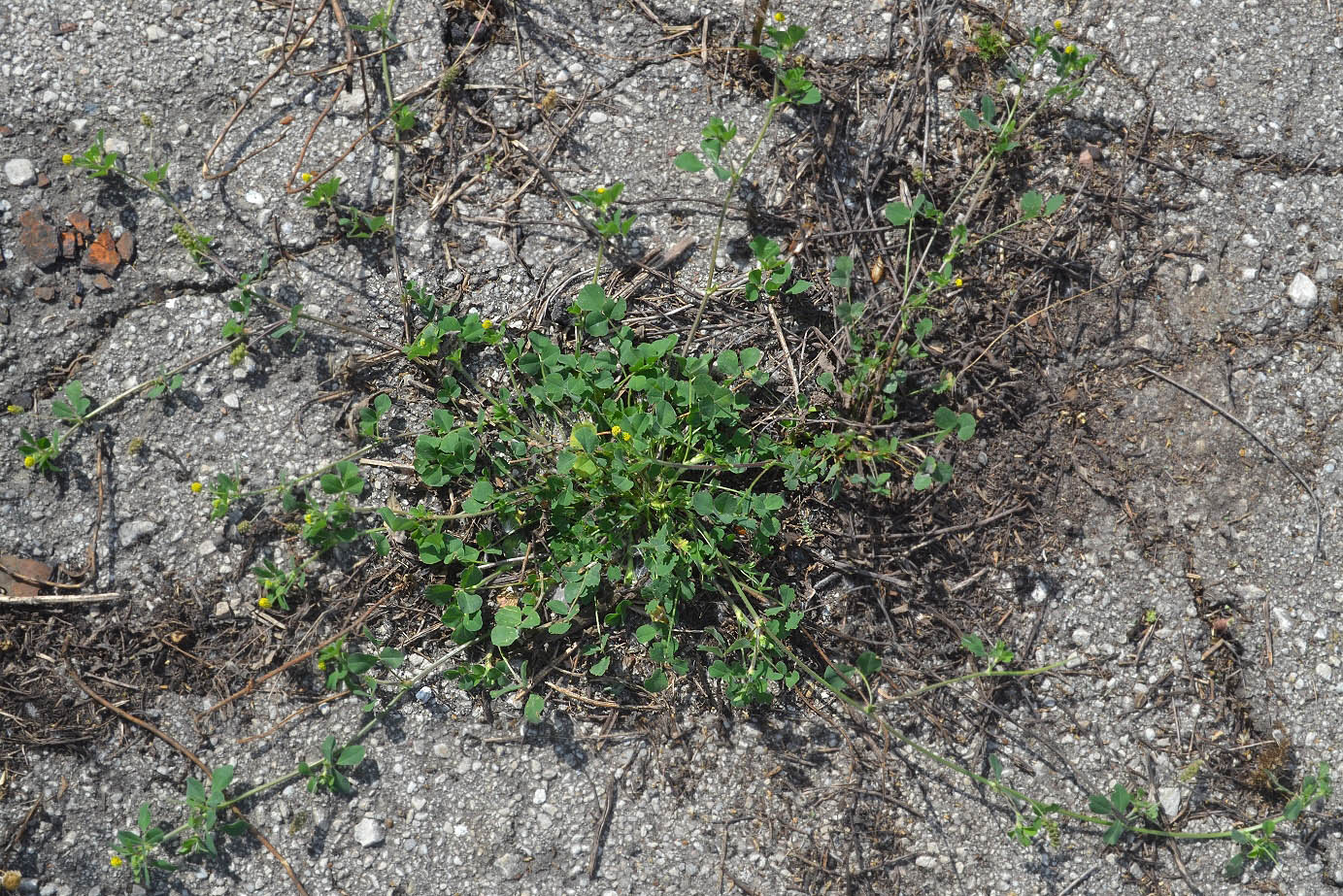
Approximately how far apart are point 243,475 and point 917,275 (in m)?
2.14

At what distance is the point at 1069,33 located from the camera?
9.06 ft

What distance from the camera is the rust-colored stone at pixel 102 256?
2.62 m

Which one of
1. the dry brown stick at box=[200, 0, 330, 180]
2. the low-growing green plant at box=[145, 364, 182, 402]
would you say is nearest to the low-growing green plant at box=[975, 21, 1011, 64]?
the dry brown stick at box=[200, 0, 330, 180]

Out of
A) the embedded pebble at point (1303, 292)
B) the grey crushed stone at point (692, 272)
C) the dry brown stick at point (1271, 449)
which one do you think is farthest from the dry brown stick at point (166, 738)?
the embedded pebble at point (1303, 292)

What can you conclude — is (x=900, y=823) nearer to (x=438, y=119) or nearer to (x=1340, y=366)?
(x=1340, y=366)

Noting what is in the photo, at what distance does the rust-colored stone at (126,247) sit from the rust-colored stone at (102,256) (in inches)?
0.5

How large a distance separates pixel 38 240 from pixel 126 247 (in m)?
0.26

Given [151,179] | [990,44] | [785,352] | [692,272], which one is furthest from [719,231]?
[151,179]

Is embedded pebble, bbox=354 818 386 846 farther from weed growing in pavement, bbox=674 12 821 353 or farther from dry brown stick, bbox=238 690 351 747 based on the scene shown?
weed growing in pavement, bbox=674 12 821 353

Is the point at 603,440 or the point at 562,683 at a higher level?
the point at 603,440

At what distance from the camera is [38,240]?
261cm

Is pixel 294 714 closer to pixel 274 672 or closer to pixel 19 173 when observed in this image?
pixel 274 672

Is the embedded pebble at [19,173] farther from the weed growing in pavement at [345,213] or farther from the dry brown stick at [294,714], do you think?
the dry brown stick at [294,714]

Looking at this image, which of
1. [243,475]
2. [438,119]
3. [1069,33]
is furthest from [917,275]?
[243,475]
